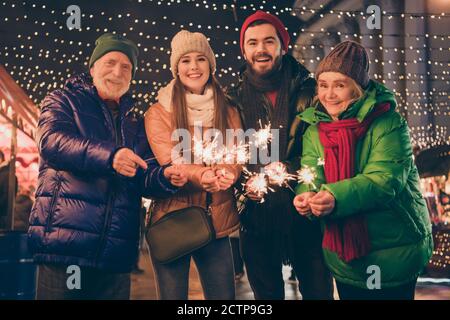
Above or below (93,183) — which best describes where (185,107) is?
above

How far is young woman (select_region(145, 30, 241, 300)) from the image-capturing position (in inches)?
117

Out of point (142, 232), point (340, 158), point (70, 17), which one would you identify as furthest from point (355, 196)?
point (70, 17)

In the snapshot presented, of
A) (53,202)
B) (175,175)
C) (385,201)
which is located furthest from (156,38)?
(385,201)

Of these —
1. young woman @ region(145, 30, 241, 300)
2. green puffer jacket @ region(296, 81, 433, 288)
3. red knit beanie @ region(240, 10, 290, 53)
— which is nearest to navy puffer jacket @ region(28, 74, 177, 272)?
young woman @ region(145, 30, 241, 300)

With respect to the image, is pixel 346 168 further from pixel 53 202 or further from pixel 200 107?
pixel 53 202

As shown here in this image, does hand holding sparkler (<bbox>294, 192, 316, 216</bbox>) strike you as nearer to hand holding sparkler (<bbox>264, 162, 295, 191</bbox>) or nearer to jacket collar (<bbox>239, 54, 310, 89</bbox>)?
hand holding sparkler (<bbox>264, 162, 295, 191</bbox>)

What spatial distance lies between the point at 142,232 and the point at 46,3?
1671 millimetres

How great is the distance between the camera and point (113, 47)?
3.12 m

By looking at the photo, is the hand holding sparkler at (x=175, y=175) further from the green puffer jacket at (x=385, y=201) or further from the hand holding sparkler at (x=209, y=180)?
the green puffer jacket at (x=385, y=201)

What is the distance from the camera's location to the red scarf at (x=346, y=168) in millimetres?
2912

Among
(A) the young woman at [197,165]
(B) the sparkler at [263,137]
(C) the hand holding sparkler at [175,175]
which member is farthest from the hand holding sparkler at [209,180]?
(B) the sparkler at [263,137]

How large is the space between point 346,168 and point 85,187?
146 cm

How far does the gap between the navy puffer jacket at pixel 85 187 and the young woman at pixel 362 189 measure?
2.99ft

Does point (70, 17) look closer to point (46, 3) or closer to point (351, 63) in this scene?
point (46, 3)
